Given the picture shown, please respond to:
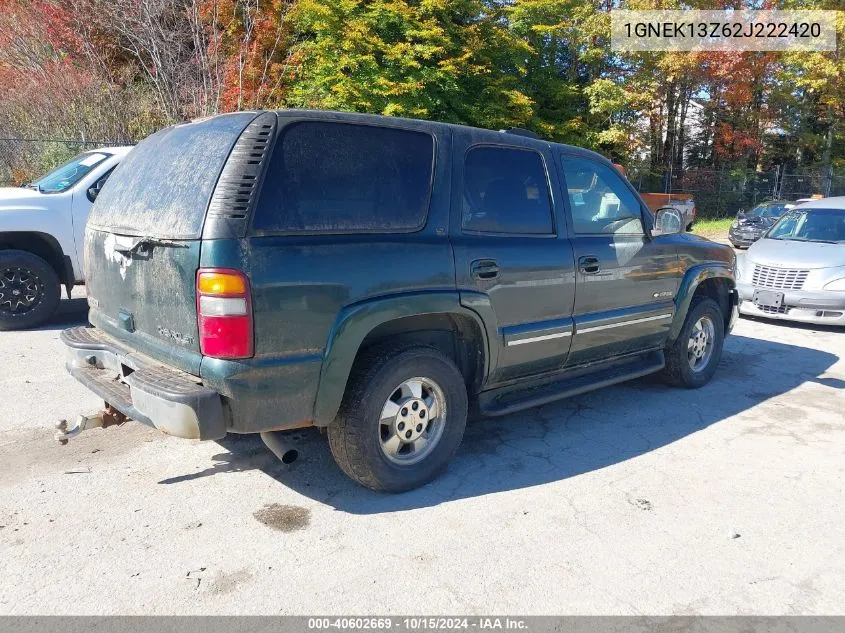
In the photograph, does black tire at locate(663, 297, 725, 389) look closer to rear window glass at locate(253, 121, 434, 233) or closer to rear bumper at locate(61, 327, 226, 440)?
rear window glass at locate(253, 121, 434, 233)

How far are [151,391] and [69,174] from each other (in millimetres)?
5472

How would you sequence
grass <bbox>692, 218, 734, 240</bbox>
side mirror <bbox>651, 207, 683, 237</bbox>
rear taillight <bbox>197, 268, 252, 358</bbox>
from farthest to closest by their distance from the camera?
grass <bbox>692, 218, 734, 240</bbox>, side mirror <bbox>651, 207, 683, 237</bbox>, rear taillight <bbox>197, 268, 252, 358</bbox>

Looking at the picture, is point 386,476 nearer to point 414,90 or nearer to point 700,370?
point 700,370

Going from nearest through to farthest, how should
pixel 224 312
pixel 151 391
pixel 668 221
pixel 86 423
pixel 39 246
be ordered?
1. pixel 224 312
2. pixel 151 391
3. pixel 86 423
4. pixel 668 221
5. pixel 39 246

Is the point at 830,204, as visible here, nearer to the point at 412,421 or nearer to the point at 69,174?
the point at 412,421

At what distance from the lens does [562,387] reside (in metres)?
4.46

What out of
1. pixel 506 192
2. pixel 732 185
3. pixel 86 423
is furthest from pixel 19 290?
pixel 732 185

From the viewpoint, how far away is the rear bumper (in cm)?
290

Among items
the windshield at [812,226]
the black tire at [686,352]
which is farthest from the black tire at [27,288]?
the windshield at [812,226]

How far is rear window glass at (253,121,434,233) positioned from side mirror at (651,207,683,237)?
2.31 meters

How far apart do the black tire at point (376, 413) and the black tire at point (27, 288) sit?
16.5 feet

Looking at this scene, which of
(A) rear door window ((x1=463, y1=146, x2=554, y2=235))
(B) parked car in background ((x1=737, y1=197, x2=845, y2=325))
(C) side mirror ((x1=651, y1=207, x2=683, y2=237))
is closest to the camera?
(A) rear door window ((x1=463, y1=146, x2=554, y2=235))

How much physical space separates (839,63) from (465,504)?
24.2 m

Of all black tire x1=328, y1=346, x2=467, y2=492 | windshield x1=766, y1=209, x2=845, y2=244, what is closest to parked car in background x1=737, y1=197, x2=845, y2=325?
windshield x1=766, y1=209, x2=845, y2=244
